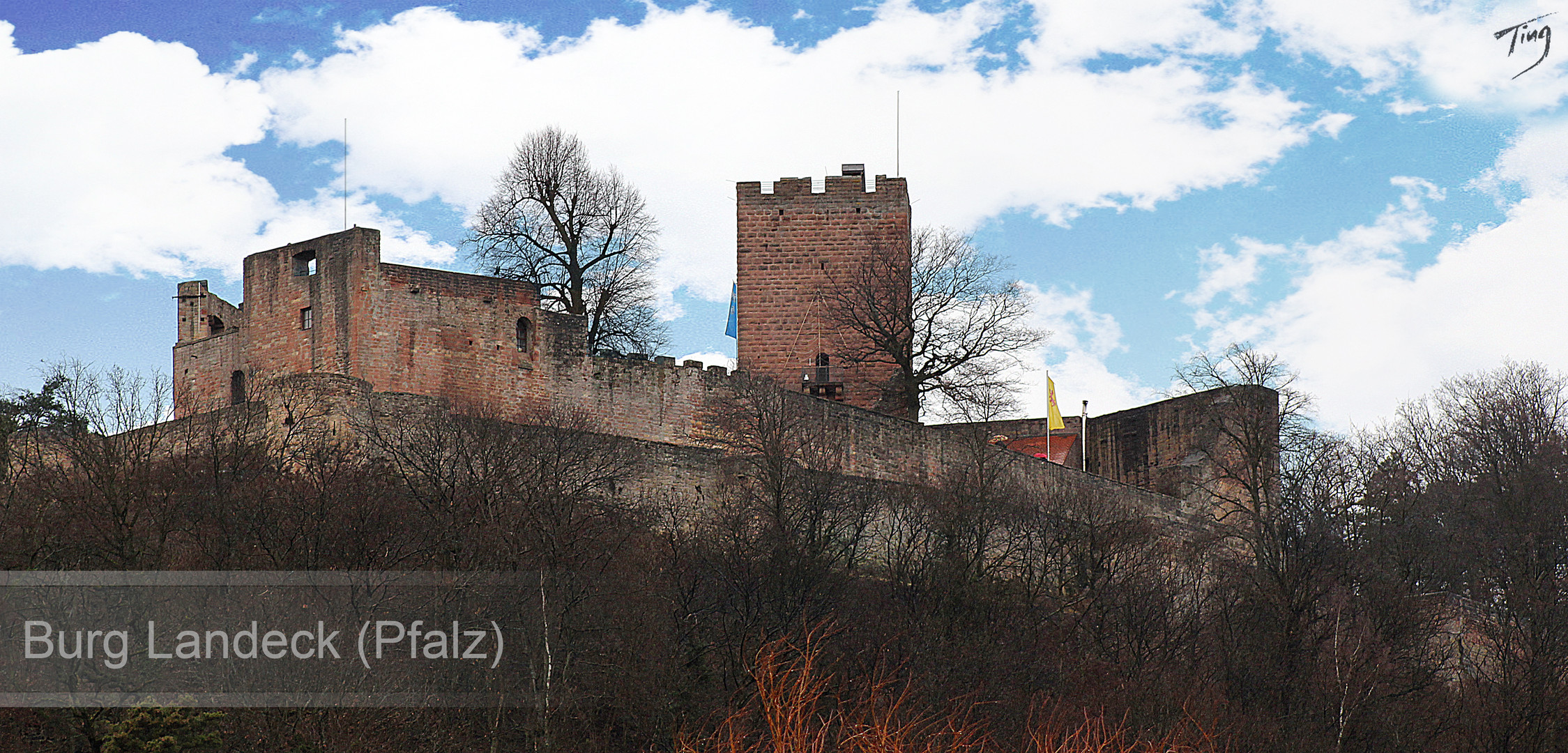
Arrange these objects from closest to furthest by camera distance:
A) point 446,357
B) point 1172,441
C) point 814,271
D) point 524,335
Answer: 1. point 446,357
2. point 524,335
3. point 814,271
4. point 1172,441

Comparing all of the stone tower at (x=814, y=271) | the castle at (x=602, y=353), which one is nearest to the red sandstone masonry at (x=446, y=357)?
the castle at (x=602, y=353)

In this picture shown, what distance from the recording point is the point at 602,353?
4297cm

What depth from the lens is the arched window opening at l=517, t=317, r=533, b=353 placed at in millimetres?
35938

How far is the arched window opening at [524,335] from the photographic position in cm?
3594

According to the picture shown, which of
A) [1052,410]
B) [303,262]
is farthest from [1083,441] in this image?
[303,262]

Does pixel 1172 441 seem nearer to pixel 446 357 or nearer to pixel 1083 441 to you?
pixel 1083 441

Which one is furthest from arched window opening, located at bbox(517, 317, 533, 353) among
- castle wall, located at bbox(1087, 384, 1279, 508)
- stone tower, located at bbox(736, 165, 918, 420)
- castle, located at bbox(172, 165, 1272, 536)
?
castle wall, located at bbox(1087, 384, 1279, 508)

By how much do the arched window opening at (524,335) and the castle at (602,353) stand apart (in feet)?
0.09

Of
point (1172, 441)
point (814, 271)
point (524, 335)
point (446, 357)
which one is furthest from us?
point (1172, 441)

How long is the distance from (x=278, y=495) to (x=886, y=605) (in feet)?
37.3

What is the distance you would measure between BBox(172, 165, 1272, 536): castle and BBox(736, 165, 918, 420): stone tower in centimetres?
4

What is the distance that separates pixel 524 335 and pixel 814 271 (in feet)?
30.0

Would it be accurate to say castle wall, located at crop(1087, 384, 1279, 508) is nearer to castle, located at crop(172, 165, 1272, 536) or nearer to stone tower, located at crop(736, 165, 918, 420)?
castle, located at crop(172, 165, 1272, 536)

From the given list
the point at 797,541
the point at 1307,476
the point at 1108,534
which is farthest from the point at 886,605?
the point at 1307,476
